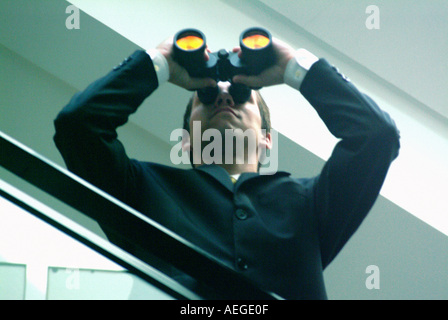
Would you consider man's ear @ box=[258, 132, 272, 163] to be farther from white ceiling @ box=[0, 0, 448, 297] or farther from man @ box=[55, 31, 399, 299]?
white ceiling @ box=[0, 0, 448, 297]

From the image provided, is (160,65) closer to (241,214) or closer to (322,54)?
(241,214)

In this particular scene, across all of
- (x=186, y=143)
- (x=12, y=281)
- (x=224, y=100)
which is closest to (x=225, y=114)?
(x=224, y=100)

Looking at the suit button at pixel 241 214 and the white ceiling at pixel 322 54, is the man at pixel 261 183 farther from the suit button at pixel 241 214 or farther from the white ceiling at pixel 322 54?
the white ceiling at pixel 322 54

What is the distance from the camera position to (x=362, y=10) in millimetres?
2197

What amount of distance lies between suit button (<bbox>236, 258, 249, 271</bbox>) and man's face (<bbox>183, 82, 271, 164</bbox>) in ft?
1.11

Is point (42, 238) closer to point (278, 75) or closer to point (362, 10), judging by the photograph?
point (278, 75)

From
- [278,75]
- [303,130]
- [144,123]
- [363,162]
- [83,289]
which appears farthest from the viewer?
[144,123]

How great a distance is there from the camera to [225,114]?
1319mm

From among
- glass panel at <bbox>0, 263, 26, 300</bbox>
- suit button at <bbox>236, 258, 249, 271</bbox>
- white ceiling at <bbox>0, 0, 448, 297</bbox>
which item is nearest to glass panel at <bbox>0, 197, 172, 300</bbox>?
glass panel at <bbox>0, 263, 26, 300</bbox>

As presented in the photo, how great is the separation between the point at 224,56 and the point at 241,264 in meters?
0.49

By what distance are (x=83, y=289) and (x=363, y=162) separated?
579 mm

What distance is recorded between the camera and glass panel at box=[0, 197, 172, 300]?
2.49 feet

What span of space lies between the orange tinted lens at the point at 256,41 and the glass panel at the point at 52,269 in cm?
56

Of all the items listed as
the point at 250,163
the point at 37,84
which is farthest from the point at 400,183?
the point at 37,84
